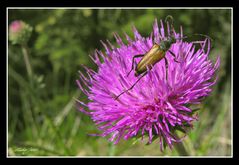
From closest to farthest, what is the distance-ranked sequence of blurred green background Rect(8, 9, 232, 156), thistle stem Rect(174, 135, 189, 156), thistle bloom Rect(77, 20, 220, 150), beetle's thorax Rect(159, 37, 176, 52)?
thistle bloom Rect(77, 20, 220, 150) → beetle's thorax Rect(159, 37, 176, 52) → thistle stem Rect(174, 135, 189, 156) → blurred green background Rect(8, 9, 232, 156)

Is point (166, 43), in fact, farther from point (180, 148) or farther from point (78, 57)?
point (78, 57)

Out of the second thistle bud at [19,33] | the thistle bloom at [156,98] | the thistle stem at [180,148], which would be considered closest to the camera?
the thistle bloom at [156,98]

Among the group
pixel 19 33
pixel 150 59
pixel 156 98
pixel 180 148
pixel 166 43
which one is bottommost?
pixel 180 148

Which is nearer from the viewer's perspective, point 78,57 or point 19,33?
point 19,33

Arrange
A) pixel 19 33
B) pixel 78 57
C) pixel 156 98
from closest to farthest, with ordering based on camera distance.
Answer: pixel 156 98 < pixel 19 33 < pixel 78 57

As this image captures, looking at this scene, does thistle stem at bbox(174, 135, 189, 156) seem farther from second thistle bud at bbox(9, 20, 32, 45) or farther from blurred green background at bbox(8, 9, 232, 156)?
second thistle bud at bbox(9, 20, 32, 45)

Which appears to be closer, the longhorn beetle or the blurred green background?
the longhorn beetle

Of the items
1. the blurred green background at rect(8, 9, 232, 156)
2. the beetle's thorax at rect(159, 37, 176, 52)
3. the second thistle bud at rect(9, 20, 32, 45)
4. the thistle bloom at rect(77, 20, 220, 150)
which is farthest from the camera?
the blurred green background at rect(8, 9, 232, 156)

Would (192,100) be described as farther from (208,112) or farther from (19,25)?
(208,112)

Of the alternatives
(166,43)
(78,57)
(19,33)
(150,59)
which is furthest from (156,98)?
(78,57)

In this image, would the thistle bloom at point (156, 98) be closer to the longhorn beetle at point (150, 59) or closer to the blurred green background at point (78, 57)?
the longhorn beetle at point (150, 59)

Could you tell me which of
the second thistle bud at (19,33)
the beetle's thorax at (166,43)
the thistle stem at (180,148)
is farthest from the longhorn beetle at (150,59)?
the second thistle bud at (19,33)

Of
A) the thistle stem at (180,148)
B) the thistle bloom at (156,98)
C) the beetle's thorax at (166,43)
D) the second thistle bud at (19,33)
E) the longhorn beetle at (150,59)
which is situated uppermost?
the second thistle bud at (19,33)

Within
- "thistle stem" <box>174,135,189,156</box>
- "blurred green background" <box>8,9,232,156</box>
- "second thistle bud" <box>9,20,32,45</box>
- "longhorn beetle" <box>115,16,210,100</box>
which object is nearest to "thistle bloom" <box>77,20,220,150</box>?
"longhorn beetle" <box>115,16,210,100</box>
